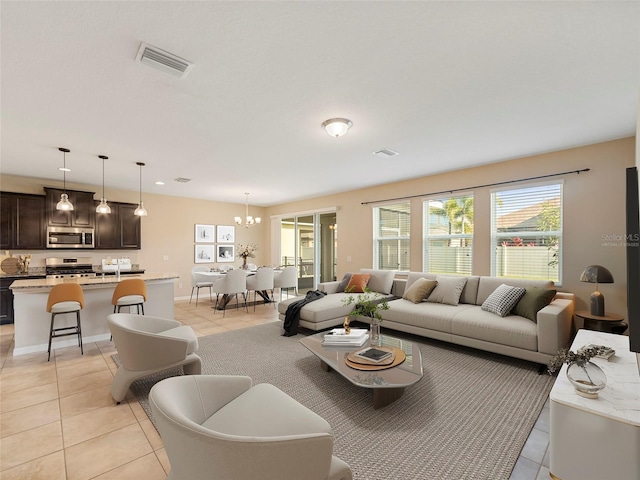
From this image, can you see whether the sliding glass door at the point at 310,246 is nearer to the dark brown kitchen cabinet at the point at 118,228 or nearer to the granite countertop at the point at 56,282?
the dark brown kitchen cabinet at the point at 118,228

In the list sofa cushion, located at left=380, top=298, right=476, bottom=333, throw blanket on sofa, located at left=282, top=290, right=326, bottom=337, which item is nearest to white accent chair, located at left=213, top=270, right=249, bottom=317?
throw blanket on sofa, located at left=282, top=290, right=326, bottom=337

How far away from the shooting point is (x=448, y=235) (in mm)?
5285

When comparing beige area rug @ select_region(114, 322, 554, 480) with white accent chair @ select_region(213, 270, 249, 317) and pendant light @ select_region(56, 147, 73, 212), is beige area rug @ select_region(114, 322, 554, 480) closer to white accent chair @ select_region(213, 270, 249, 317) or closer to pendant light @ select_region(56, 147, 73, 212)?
white accent chair @ select_region(213, 270, 249, 317)

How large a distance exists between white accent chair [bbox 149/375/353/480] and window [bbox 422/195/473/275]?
4.40 metres

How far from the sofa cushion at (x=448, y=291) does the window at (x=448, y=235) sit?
0.72m

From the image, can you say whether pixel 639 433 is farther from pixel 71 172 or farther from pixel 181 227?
pixel 181 227

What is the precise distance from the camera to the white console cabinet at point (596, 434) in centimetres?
145

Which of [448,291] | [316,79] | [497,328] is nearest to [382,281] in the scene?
[448,291]

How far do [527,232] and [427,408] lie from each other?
331 centimetres

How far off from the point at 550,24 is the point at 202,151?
382 cm

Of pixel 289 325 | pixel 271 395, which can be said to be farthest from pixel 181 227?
pixel 271 395

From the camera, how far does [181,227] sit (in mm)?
7668

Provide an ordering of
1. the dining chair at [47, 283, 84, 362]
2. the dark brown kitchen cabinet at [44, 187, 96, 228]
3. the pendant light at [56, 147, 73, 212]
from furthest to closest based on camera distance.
A: the dark brown kitchen cabinet at [44, 187, 96, 228] < the pendant light at [56, 147, 73, 212] < the dining chair at [47, 283, 84, 362]

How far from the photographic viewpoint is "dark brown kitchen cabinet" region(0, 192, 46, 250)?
17.5 feet
